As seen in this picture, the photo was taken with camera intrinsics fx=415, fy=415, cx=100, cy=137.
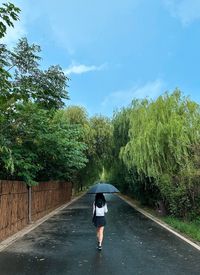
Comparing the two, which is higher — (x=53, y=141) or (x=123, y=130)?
(x=123, y=130)

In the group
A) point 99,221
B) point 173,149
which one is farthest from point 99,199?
point 173,149

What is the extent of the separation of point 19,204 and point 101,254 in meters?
6.64

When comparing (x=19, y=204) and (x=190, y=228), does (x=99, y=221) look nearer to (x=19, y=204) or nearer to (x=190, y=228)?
(x=190, y=228)

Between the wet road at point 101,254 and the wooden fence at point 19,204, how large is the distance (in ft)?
2.58

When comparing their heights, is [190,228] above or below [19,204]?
below

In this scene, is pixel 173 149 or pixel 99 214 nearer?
pixel 99 214

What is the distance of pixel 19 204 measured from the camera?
1570cm

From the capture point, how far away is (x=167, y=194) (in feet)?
60.3

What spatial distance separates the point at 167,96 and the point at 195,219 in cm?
691

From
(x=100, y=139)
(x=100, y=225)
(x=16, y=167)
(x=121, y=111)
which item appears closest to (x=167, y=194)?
(x=16, y=167)

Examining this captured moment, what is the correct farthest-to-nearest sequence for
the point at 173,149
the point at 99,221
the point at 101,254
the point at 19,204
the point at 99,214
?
the point at 173,149 < the point at 19,204 < the point at 99,214 < the point at 99,221 < the point at 101,254

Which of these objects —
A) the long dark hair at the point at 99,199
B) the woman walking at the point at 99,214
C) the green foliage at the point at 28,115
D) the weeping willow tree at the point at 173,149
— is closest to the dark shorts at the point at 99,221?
the woman walking at the point at 99,214

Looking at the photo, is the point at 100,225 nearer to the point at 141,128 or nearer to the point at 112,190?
the point at 112,190

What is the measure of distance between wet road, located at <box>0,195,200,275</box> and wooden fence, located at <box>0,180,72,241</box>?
0.79 m
